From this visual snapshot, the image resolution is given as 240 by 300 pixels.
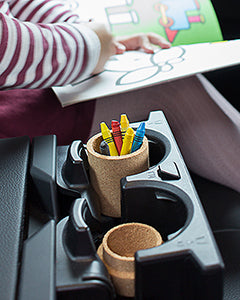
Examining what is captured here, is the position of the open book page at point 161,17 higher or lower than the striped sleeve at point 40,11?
lower

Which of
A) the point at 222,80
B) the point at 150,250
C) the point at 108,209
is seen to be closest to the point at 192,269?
the point at 150,250

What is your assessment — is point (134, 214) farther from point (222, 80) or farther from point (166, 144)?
point (222, 80)

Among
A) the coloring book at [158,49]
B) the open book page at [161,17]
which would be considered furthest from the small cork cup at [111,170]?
the open book page at [161,17]

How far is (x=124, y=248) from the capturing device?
0.36 m

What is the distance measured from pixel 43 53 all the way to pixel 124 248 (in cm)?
37

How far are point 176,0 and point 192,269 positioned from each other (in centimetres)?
91

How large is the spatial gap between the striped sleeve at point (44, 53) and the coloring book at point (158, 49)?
4 cm

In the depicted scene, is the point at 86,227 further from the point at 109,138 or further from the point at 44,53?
the point at 44,53

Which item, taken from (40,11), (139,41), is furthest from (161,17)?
(40,11)

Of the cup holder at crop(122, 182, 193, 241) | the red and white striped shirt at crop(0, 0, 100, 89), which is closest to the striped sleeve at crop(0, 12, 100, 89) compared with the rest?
the red and white striped shirt at crop(0, 0, 100, 89)

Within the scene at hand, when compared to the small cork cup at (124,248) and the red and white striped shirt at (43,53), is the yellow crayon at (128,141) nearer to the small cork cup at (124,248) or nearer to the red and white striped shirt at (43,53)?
the small cork cup at (124,248)

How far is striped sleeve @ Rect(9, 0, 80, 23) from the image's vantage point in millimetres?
796

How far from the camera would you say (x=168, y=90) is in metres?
0.73

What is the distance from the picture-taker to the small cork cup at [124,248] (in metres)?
0.32
